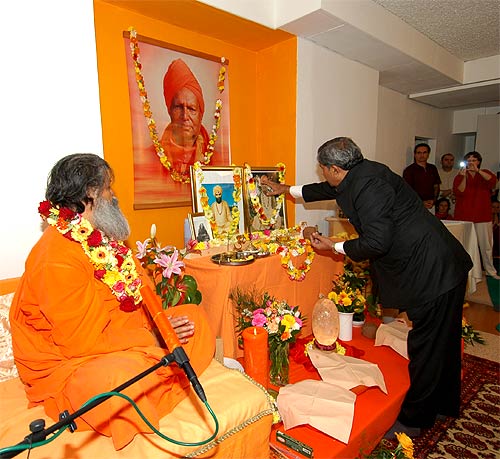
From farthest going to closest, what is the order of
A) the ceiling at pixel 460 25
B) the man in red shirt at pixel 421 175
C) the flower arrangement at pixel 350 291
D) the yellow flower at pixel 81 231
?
the man in red shirt at pixel 421 175 → the ceiling at pixel 460 25 → the flower arrangement at pixel 350 291 → the yellow flower at pixel 81 231

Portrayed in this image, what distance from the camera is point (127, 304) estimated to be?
1.70 m

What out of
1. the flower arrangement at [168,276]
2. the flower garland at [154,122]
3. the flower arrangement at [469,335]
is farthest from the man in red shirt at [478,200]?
the flower arrangement at [168,276]

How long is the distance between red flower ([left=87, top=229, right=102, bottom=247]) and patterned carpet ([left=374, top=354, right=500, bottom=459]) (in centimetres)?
197

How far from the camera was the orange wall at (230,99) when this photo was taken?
8.30 ft

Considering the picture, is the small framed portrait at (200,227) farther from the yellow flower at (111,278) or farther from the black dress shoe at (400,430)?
the black dress shoe at (400,430)

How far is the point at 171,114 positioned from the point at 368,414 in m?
2.49

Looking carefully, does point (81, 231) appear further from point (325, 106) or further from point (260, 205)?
point (325, 106)

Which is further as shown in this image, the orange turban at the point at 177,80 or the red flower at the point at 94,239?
the orange turban at the point at 177,80

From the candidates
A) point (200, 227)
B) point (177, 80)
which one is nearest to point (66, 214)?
point (200, 227)

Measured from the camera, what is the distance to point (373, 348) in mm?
2756

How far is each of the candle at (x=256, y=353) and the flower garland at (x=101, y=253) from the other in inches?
26.6

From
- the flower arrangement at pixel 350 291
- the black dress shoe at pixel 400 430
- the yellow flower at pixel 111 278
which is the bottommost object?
the black dress shoe at pixel 400 430

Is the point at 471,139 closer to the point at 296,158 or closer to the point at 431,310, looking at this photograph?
the point at 296,158

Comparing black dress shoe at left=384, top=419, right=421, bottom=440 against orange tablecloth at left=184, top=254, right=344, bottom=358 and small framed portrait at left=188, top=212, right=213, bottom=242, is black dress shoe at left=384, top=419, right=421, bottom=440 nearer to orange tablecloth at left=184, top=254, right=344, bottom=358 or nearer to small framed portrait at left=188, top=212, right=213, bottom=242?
orange tablecloth at left=184, top=254, right=344, bottom=358
